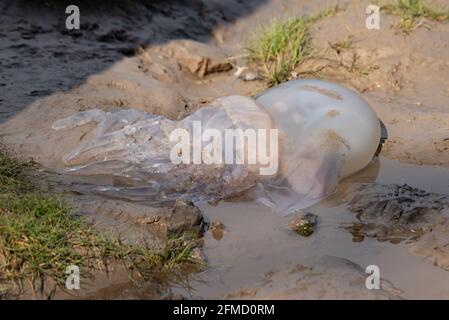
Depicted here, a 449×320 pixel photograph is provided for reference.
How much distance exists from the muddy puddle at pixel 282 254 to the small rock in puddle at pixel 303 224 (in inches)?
1.4

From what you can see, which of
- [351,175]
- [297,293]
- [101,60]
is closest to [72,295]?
[297,293]

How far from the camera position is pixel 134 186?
14.1ft

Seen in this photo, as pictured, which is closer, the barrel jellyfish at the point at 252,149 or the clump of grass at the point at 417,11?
the barrel jellyfish at the point at 252,149

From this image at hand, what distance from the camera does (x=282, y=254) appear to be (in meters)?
3.61

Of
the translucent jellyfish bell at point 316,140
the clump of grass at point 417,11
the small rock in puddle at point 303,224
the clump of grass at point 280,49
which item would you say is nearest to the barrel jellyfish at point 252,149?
the translucent jellyfish bell at point 316,140

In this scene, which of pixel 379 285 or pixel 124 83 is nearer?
pixel 379 285

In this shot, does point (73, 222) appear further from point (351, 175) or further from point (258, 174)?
point (351, 175)

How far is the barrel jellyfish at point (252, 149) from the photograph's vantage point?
4.25 m

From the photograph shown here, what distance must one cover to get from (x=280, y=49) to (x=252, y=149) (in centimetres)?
218

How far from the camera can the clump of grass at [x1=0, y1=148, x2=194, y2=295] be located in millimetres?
3223

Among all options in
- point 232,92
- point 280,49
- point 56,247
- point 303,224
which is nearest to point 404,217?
point 303,224

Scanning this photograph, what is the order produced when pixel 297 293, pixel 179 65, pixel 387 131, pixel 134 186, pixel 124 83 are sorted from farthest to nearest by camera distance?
pixel 179 65
pixel 124 83
pixel 387 131
pixel 134 186
pixel 297 293

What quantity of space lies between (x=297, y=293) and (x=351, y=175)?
63.5 inches

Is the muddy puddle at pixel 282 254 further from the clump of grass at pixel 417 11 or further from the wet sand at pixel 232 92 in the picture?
the clump of grass at pixel 417 11
